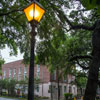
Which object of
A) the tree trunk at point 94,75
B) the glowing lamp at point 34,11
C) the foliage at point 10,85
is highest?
the glowing lamp at point 34,11

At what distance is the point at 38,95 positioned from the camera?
111 feet

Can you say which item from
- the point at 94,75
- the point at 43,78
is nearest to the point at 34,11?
the point at 94,75

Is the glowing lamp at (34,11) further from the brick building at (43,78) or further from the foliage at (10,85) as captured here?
the foliage at (10,85)

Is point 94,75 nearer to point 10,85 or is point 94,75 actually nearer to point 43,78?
point 43,78

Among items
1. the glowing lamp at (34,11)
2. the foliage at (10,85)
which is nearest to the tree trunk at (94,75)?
the glowing lamp at (34,11)

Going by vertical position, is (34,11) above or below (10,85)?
above

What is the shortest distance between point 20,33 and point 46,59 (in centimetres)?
300

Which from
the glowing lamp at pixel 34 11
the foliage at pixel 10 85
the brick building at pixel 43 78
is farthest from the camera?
the foliage at pixel 10 85

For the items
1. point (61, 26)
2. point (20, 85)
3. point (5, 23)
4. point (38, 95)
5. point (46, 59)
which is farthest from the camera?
point (20, 85)

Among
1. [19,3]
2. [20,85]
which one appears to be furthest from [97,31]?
[20,85]

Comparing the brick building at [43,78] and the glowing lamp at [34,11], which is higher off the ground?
the glowing lamp at [34,11]

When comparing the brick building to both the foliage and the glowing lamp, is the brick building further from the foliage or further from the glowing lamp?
the glowing lamp

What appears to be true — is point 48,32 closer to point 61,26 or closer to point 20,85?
point 61,26

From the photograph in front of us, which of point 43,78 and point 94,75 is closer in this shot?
point 94,75
